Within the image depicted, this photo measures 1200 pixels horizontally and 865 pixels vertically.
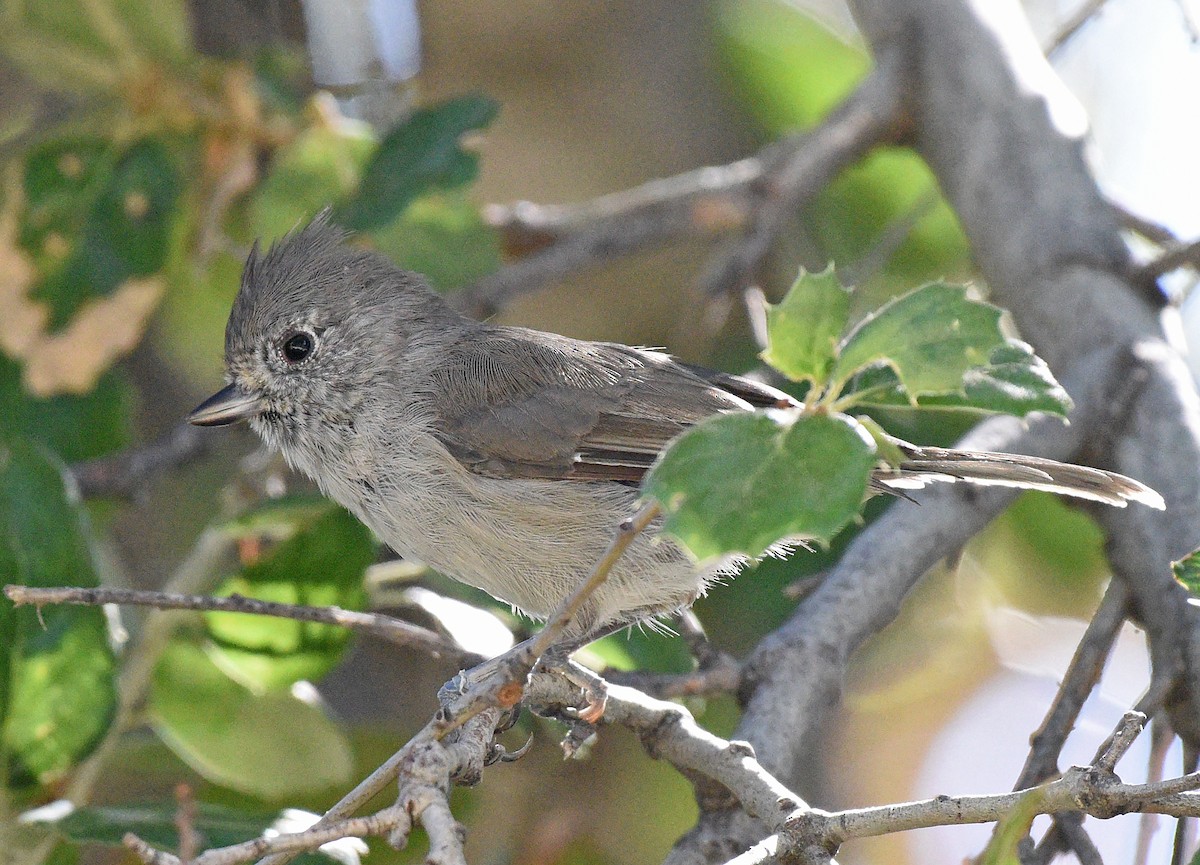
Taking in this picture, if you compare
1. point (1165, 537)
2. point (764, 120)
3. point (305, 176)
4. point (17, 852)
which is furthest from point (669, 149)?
point (17, 852)

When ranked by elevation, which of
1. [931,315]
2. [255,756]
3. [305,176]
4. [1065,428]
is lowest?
[255,756]

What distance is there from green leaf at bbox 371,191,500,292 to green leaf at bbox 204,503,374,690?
901 mm

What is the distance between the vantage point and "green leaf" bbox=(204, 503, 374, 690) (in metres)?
2.95

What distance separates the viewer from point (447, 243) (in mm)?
3701

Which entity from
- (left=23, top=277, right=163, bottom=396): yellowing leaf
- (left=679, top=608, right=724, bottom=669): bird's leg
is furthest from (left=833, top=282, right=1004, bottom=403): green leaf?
(left=23, top=277, right=163, bottom=396): yellowing leaf

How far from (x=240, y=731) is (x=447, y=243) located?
62.7 inches

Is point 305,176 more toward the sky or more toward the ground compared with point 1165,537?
more toward the sky

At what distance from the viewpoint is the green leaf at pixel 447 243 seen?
3.68m

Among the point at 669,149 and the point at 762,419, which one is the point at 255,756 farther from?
the point at 669,149

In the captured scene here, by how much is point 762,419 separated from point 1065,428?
64.3 inches

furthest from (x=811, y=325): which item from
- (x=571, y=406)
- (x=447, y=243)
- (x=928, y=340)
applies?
(x=447, y=243)

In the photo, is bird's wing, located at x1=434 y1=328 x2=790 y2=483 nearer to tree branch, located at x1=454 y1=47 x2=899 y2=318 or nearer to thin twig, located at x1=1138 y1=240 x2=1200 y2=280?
tree branch, located at x1=454 y1=47 x2=899 y2=318

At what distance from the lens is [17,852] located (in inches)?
96.8

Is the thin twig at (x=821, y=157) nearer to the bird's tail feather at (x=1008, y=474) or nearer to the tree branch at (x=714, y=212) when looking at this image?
the tree branch at (x=714, y=212)
